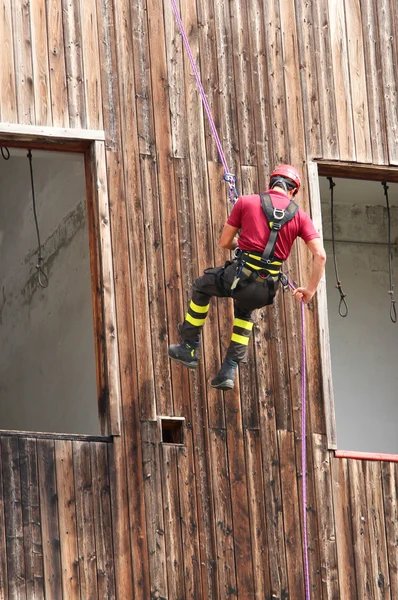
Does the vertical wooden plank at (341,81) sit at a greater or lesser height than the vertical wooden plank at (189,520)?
greater

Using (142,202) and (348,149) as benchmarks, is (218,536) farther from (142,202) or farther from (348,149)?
(348,149)

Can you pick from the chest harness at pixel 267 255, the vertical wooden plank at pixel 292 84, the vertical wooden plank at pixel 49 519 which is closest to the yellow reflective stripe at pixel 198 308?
the chest harness at pixel 267 255

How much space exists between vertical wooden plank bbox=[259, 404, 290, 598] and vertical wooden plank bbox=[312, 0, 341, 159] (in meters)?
2.46

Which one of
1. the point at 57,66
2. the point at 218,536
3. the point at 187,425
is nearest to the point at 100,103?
the point at 57,66

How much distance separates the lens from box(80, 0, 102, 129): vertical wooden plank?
42.6ft

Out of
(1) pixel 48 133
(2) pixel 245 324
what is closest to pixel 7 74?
(1) pixel 48 133

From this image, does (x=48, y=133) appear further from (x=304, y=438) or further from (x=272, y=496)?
(x=272, y=496)

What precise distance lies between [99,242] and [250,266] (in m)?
1.54

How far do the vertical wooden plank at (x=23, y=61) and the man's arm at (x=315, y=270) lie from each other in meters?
2.72

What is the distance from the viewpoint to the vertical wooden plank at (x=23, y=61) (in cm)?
1271

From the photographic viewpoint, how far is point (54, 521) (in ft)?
39.2

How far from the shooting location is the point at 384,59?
14.5 meters

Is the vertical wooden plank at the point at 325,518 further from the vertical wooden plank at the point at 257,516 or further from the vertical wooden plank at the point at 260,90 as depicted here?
the vertical wooden plank at the point at 260,90

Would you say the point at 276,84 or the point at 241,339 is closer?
the point at 241,339
